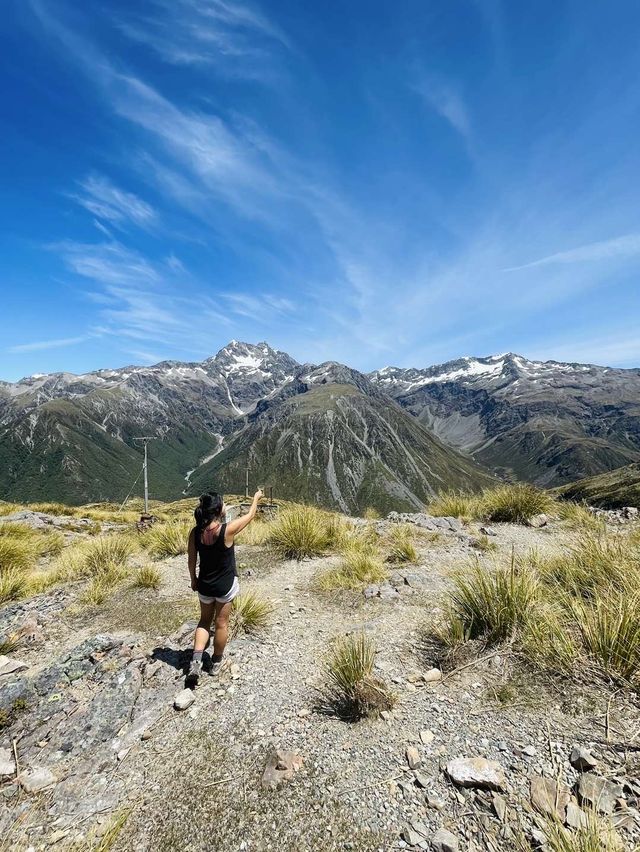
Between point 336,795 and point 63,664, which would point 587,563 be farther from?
point 63,664

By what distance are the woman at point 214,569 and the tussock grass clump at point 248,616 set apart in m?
0.85

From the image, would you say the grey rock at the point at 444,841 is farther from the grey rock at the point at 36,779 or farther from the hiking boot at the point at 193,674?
the grey rock at the point at 36,779

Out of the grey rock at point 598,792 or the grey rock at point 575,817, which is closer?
the grey rock at point 575,817

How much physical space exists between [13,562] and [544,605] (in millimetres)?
13724

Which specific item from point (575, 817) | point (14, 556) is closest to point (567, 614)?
point (575, 817)

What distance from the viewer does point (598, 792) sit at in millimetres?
3053

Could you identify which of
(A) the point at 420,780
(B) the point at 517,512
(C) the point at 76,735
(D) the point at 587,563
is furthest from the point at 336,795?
(B) the point at 517,512

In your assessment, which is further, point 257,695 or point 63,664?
point 63,664

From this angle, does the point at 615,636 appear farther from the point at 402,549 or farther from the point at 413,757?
the point at 402,549

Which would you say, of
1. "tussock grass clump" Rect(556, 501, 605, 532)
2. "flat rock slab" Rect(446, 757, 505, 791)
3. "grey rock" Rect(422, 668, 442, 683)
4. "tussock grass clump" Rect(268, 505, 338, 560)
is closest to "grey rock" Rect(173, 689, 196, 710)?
"grey rock" Rect(422, 668, 442, 683)

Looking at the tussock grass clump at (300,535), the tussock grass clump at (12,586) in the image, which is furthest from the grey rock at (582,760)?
the tussock grass clump at (12,586)

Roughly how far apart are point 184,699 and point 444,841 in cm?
357

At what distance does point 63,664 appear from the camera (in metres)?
5.92

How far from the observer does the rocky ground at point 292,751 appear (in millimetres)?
3211
